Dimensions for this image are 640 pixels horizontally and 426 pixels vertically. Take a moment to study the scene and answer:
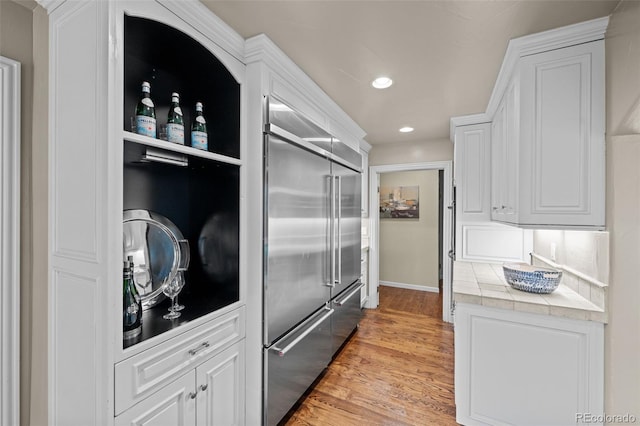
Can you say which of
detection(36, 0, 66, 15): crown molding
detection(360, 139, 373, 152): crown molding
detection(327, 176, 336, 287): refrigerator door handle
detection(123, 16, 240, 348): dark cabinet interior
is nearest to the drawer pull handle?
detection(123, 16, 240, 348): dark cabinet interior

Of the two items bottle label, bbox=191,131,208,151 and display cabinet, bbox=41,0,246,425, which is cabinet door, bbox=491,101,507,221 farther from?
bottle label, bbox=191,131,208,151

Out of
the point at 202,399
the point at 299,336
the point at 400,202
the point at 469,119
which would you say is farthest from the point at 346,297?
the point at 400,202

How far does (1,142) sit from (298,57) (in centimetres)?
157

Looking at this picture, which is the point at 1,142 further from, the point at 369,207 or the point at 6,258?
the point at 369,207

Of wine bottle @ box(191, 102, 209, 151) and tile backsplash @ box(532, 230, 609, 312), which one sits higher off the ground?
wine bottle @ box(191, 102, 209, 151)

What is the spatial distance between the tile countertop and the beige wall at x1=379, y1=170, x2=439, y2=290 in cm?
295

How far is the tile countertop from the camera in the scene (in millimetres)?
1518

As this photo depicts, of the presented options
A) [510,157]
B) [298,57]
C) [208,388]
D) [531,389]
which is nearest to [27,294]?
[208,388]

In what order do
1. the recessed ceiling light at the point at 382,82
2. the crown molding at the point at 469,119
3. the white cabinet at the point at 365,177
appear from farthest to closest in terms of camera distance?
the white cabinet at the point at 365,177 < the crown molding at the point at 469,119 < the recessed ceiling light at the point at 382,82

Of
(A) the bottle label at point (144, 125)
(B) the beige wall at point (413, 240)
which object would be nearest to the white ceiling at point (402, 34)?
(A) the bottle label at point (144, 125)

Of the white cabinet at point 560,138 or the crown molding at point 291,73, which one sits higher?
the crown molding at point 291,73

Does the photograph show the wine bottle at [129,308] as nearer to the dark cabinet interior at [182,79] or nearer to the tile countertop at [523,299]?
the dark cabinet interior at [182,79]

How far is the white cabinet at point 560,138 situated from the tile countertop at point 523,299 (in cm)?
44

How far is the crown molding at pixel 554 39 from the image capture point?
4.87 ft
